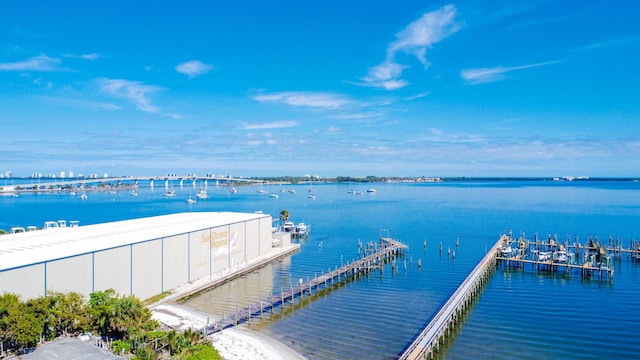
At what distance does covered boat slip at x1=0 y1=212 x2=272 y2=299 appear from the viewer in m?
21.1

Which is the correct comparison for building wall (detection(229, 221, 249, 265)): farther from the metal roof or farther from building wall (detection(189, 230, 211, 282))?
building wall (detection(189, 230, 211, 282))

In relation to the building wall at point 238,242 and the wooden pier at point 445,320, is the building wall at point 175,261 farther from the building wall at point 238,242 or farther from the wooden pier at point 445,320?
the wooden pier at point 445,320

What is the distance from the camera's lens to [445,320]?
2397 cm

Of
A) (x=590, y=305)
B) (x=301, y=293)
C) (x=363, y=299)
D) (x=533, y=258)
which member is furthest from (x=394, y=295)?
(x=533, y=258)

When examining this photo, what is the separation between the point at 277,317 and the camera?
26.8 meters

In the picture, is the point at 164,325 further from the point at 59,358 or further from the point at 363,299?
the point at 363,299

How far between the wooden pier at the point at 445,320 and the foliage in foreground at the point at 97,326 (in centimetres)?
935

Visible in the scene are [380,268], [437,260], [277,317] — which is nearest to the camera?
[277,317]

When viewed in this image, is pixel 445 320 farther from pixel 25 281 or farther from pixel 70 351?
pixel 25 281

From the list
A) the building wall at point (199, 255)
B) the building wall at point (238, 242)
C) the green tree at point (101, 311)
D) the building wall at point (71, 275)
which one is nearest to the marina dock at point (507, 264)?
the green tree at point (101, 311)

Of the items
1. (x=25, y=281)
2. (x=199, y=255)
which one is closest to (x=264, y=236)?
(x=199, y=255)

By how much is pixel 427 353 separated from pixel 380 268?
20839 mm

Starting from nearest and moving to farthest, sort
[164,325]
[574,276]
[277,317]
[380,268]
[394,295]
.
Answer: [164,325]
[277,317]
[394,295]
[574,276]
[380,268]

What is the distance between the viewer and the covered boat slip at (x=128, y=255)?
21062 mm
